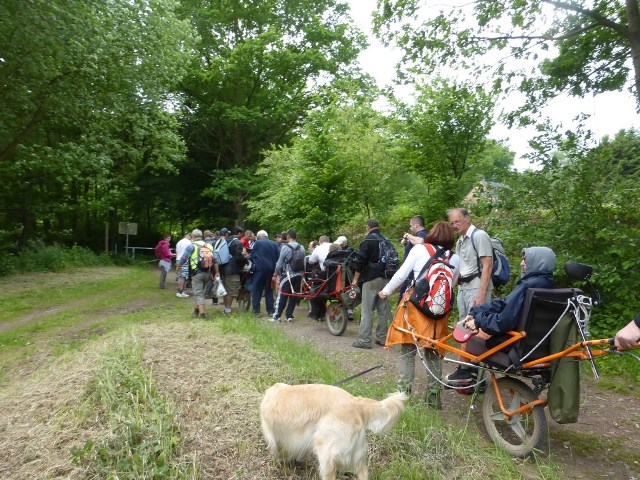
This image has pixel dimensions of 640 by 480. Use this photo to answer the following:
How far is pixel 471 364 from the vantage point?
13.5ft

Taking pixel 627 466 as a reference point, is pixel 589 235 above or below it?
above

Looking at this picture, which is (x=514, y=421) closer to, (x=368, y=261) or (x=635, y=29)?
(x=368, y=261)

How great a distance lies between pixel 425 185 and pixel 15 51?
37.0 ft

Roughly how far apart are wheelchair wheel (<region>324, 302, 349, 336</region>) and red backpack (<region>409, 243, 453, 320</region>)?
420 cm

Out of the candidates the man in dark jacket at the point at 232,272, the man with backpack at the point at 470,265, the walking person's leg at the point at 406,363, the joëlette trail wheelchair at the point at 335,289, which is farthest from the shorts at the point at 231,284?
the walking person's leg at the point at 406,363

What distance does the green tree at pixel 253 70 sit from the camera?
23.7m

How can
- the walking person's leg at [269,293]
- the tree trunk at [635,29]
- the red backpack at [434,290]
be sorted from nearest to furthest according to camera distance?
1. the red backpack at [434,290]
2. the tree trunk at [635,29]
3. the walking person's leg at [269,293]

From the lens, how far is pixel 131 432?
10.5ft

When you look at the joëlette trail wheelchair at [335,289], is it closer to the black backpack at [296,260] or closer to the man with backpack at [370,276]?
the black backpack at [296,260]

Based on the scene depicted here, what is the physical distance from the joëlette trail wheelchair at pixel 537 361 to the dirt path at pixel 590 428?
0.43m

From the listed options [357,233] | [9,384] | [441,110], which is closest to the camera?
[9,384]

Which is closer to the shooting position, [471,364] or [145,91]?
[471,364]

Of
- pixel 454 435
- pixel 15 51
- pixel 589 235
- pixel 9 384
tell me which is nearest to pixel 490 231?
pixel 589 235

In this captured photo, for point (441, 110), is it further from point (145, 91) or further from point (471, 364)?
point (145, 91)
